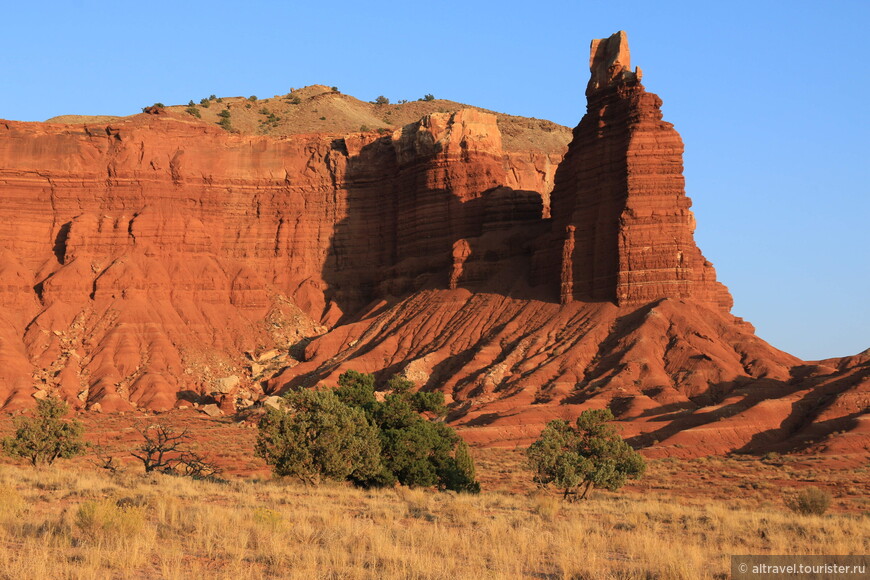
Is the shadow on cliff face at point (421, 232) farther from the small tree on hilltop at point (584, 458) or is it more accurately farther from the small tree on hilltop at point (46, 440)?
the small tree on hilltop at point (46, 440)

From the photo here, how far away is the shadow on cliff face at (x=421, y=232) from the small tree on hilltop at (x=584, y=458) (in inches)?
1505

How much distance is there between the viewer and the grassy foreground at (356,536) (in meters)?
13.5

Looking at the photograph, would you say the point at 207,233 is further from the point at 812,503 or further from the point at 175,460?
the point at 812,503

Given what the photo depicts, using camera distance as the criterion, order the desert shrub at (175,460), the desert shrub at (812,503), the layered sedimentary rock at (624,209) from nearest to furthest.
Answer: the desert shrub at (812,503), the desert shrub at (175,460), the layered sedimentary rock at (624,209)

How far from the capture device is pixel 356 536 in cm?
1631

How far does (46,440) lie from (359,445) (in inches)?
612

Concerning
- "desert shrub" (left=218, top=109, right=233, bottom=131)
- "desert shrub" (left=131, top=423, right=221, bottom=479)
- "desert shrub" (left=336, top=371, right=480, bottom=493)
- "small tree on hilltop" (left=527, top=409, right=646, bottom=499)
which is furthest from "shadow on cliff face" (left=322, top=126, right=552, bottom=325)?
"desert shrub" (left=336, top=371, right=480, bottom=493)

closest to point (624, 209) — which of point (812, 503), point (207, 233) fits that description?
point (207, 233)

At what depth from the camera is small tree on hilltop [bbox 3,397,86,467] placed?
37.7m

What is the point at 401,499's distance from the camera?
24.4 metres

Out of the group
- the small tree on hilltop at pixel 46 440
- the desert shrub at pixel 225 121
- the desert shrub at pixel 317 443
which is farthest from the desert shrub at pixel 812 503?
the desert shrub at pixel 225 121

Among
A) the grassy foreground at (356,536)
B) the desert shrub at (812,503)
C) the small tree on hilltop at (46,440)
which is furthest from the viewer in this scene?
the small tree on hilltop at (46,440)

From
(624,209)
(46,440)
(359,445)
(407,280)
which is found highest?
(624,209)

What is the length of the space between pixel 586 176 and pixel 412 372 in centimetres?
2072
